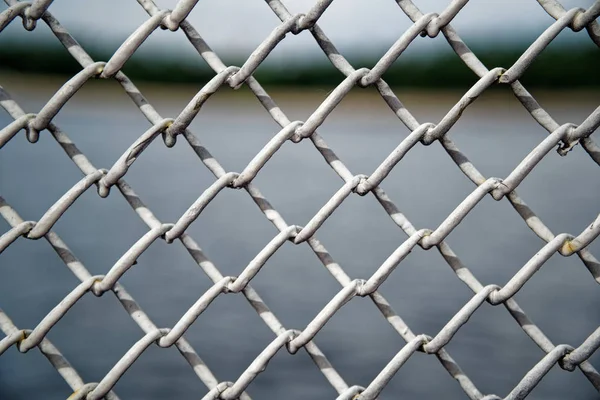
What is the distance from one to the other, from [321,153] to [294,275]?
2451 millimetres

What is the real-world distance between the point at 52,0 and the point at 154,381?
5.34 feet

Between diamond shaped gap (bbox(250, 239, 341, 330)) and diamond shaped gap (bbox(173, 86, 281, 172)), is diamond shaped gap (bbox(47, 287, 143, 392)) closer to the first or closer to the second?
diamond shaped gap (bbox(250, 239, 341, 330))

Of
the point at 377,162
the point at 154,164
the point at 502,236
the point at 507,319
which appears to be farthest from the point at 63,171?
the point at 507,319

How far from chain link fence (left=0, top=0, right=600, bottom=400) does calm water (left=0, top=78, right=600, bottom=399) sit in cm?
20

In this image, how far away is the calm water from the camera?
2.50m

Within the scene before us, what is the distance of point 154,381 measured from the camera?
2406 millimetres

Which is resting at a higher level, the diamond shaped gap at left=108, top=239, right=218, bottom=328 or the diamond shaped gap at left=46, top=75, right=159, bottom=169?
the diamond shaped gap at left=46, top=75, right=159, bottom=169

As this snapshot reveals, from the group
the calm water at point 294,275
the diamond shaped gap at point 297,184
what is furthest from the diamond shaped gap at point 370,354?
the diamond shaped gap at point 297,184

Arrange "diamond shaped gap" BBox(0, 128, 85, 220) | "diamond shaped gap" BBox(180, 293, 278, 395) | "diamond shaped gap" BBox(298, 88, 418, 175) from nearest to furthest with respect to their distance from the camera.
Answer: "diamond shaped gap" BBox(180, 293, 278, 395) → "diamond shaped gap" BBox(0, 128, 85, 220) → "diamond shaped gap" BBox(298, 88, 418, 175)

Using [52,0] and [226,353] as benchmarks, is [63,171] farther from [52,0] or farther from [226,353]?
[52,0]

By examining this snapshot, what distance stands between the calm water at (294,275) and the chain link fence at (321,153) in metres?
0.20

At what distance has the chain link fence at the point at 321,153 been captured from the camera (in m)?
1.12

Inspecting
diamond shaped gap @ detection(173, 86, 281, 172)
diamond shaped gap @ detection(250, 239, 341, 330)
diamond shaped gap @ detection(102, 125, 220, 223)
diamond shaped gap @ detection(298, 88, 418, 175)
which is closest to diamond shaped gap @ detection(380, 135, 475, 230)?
diamond shaped gap @ detection(298, 88, 418, 175)

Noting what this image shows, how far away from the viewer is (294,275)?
140 inches
